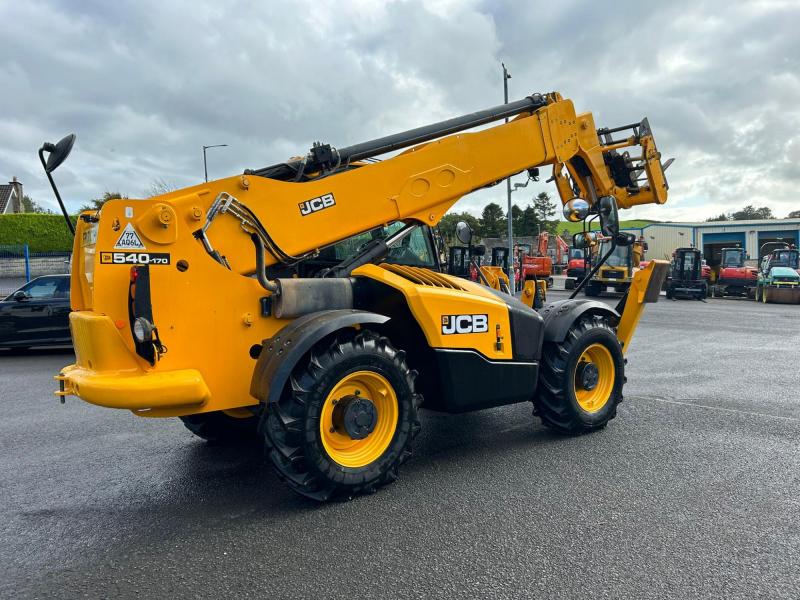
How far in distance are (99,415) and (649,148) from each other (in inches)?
261

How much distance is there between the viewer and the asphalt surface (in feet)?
9.68

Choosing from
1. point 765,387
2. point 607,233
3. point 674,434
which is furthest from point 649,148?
point 765,387

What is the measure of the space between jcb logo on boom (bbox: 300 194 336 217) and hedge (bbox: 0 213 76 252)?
32440mm

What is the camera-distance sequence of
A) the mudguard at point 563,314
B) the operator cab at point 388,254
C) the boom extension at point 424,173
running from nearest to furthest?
the boom extension at point 424,173 < the operator cab at point 388,254 < the mudguard at point 563,314

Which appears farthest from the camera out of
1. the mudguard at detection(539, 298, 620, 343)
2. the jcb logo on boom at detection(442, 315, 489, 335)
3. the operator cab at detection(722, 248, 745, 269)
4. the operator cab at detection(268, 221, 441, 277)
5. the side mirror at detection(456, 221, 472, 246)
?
the operator cab at detection(722, 248, 745, 269)

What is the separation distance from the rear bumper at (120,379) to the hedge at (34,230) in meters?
32.5

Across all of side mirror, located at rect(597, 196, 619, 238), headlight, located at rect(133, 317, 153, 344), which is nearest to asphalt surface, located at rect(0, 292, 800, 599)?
headlight, located at rect(133, 317, 153, 344)

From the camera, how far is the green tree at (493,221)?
65.6 m

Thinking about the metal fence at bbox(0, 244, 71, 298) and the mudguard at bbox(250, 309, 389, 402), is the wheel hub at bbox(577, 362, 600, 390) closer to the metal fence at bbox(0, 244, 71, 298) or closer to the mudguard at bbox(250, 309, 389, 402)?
the mudguard at bbox(250, 309, 389, 402)

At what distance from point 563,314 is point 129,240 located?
3644 mm

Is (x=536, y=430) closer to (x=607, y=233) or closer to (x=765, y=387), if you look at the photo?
(x=607, y=233)

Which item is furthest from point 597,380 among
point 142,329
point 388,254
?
point 142,329

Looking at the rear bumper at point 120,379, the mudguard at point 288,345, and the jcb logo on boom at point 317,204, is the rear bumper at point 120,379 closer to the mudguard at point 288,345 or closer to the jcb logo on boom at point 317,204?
the mudguard at point 288,345

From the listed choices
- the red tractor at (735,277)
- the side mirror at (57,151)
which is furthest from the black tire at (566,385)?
the red tractor at (735,277)
